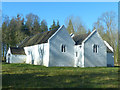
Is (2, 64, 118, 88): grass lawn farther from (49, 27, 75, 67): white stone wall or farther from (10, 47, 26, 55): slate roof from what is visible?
(10, 47, 26, 55): slate roof

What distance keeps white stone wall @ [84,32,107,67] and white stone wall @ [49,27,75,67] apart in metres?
2.51

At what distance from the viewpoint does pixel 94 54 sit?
33.4m

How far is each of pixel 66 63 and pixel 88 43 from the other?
198 inches

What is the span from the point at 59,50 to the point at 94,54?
611 cm

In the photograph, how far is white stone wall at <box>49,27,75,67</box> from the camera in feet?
105

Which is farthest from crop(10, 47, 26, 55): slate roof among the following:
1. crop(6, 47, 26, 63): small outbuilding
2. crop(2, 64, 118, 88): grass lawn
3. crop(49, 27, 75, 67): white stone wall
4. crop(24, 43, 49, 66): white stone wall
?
crop(2, 64, 118, 88): grass lawn

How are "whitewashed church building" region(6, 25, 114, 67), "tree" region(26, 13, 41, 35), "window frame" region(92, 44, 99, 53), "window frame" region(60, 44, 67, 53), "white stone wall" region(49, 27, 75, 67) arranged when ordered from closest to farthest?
"white stone wall" region(49, 27, 75, 67) → "whitewashed church building" region(6, 25, 114, 67) → "window frame" region(60, 44, 67, 53) → "window frame" region(92, 44, 99, 53) → "tree" region(26, 13, 41, 35)

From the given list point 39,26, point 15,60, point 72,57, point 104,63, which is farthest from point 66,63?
point 39,26

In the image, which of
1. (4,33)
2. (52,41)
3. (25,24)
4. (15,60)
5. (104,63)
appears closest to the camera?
(52,41)

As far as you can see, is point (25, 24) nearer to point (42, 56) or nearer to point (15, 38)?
point (15, 38)

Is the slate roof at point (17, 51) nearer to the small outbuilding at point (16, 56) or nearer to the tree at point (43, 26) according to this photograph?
the small outbuilding at point (16, 56)

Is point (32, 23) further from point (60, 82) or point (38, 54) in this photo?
point (60, 82)

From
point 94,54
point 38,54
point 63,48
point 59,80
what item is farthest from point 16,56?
point 59,80

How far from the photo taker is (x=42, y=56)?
3450 cm
